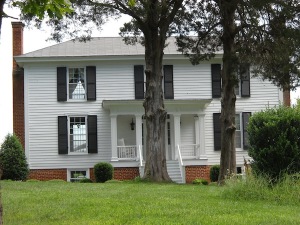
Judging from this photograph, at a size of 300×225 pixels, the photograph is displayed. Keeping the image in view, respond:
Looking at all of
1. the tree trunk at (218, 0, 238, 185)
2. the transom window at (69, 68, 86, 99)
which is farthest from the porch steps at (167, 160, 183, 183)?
the tree trunk at (218, 0, 238, 185)

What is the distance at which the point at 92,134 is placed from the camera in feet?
95.4

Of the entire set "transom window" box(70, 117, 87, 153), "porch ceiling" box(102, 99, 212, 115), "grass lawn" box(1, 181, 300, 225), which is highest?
"porch ceiling" box(102, 99, 212, 115)

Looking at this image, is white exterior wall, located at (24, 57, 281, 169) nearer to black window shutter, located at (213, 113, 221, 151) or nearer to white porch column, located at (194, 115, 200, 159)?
black window shutter, located at (213, 113, 221, 151)

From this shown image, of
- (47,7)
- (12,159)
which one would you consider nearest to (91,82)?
(12,159)

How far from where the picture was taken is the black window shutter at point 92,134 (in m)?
29.0

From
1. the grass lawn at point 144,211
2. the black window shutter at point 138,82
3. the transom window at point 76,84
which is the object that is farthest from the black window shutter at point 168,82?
the grass lawn at point 144,211

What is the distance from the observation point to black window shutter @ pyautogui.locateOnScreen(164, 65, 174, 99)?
29.7 m

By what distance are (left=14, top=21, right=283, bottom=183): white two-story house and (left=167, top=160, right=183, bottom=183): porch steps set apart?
0.48m

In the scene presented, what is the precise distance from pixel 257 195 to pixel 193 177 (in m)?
16.8

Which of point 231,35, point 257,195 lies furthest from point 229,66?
point 257,195

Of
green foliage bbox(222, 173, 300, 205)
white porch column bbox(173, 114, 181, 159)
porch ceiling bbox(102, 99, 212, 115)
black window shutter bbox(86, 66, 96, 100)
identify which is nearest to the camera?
green foliage bbox(222, 173, 300, 205)

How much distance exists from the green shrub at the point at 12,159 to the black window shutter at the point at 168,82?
7.75m

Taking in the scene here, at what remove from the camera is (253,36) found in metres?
20.7

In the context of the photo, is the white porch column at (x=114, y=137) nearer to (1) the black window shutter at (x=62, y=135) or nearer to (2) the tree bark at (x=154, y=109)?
(1) the black window shutter at (x=62, y=135)
